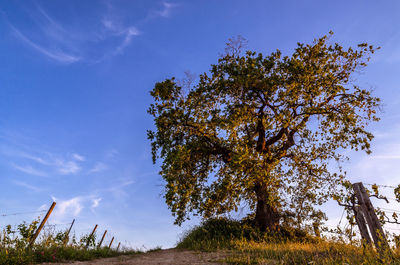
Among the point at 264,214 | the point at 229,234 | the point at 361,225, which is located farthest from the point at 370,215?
the point at 229,234

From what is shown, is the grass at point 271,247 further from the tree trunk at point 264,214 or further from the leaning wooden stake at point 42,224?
the leaning wooden stake at point 42,224

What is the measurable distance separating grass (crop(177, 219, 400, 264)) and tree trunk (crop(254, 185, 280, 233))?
68 cm

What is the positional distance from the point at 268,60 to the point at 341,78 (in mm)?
5200

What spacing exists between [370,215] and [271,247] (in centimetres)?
432

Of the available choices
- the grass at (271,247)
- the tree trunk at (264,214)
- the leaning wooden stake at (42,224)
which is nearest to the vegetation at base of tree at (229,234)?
the grass at (271,247)

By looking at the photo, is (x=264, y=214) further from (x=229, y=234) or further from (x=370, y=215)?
(x=370, y=215)

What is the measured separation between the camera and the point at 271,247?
37.0 feet

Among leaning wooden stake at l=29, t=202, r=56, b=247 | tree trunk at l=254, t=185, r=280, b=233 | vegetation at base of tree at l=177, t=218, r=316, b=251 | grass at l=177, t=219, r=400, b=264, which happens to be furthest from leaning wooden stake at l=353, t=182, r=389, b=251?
leaning wooden stake at l=29, t=202, r=56, b=247

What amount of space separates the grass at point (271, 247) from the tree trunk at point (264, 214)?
0.68 metres

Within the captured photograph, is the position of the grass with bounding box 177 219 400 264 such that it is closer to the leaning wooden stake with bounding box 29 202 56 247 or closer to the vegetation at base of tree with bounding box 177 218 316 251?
the vegetation at base of tree with bounding box 177 218 316 251

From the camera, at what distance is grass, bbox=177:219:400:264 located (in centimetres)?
797

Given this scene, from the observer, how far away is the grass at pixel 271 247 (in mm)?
7973

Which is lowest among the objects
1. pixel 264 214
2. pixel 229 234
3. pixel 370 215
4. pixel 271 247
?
pixel 271 247

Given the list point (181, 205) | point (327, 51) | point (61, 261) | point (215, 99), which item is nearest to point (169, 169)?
point (181, 205)
